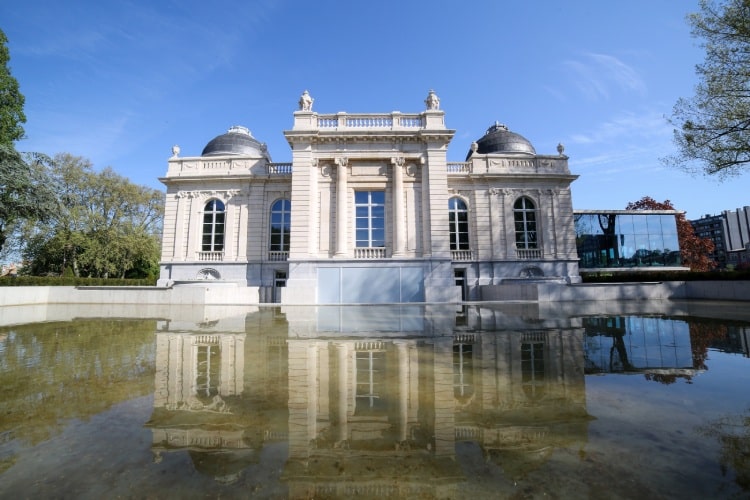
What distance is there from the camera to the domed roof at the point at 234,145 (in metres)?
27.4

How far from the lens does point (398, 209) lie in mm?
20062

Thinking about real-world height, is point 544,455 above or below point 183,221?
below

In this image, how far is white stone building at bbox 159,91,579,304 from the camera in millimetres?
19578

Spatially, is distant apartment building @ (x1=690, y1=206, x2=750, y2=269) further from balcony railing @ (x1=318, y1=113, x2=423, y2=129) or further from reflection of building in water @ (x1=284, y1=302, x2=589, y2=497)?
reflection of building in water @ (x1=284, y1=302, x2=589, y2=497)

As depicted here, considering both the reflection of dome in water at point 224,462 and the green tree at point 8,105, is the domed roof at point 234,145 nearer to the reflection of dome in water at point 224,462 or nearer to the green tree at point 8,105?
the green tree at point 8,105

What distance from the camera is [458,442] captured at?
2.62 meters

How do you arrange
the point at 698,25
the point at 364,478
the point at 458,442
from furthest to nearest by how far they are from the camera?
the point at 698,25 < the point at 458,442 < the point at 364,478

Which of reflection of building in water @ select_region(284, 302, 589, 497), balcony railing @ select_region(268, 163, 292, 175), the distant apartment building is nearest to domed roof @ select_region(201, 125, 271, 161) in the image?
balcony railing @ select_region(268, 163, 292, 175)

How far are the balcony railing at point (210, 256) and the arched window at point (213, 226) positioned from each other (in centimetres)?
45

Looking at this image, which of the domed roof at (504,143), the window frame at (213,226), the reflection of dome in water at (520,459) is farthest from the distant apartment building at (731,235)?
the reflection of dome in water at (520,459)

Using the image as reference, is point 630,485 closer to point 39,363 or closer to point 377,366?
point 377,366

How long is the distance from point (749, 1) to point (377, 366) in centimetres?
2210

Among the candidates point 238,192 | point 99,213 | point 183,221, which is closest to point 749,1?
point 238,192

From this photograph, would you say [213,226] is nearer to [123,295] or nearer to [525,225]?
[123,295]
